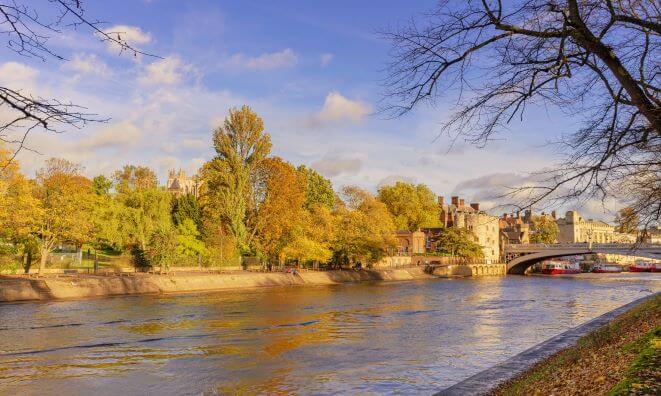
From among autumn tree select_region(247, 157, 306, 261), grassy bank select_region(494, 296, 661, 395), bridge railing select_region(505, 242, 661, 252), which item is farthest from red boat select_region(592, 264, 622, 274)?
grassy bank select_region(494, 296, 661, 395)

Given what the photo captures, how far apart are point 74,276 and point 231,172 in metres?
23.4

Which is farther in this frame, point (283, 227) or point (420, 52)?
point (283, 227)

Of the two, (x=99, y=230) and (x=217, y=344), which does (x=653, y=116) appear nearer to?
(x=217, y=344)

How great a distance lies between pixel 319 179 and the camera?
348ft

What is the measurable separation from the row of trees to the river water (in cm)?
1054

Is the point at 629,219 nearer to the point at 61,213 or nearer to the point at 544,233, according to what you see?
the point at 61,213

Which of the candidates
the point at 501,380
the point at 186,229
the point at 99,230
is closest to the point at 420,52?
the point at 501,380

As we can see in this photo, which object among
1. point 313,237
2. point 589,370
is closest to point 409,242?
point 313,237

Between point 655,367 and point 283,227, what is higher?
point 283,227

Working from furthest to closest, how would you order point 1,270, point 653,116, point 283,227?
point 283,227, point 1,270, point 653,116

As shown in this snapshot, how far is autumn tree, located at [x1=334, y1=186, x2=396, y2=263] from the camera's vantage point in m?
87.1

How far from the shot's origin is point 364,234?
90.1m

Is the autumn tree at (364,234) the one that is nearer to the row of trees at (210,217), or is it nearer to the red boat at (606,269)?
the row of trees at (210,217)

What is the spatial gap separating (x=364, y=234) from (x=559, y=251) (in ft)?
137
